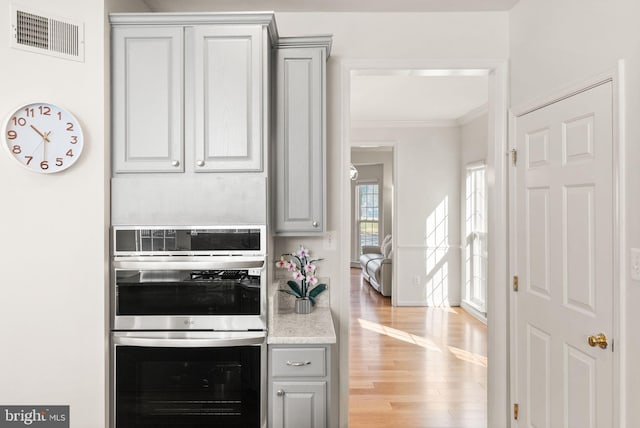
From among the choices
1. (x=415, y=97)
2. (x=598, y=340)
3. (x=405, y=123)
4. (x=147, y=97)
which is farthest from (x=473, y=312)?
(x=147, y=97)

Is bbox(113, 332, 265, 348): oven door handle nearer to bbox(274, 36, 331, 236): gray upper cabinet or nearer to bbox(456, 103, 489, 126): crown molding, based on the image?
bbox(274, 36, 331, 236): gray upper cabinet

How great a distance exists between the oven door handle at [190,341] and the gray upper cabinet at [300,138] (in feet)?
2.01

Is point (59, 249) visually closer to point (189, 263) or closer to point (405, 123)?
point (189, 263)

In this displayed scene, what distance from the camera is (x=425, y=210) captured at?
21.4 feet

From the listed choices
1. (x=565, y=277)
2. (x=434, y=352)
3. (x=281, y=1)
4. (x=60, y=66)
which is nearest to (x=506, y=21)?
(x=281, y=1)

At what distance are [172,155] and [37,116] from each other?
2.15 ft

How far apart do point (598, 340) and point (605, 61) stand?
120 cm

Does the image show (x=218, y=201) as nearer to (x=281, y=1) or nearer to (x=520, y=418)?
(x=281, y=1)

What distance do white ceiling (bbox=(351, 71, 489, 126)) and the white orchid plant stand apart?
187 cm

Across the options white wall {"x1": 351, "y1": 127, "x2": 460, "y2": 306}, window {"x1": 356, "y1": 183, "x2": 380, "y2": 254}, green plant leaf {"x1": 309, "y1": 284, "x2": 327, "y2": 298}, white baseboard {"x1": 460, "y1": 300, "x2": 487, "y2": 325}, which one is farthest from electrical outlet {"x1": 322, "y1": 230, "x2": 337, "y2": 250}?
window {"x1": 356, "y1": 183, "x2": 380, "y2": 254}

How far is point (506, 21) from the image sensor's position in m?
2.80

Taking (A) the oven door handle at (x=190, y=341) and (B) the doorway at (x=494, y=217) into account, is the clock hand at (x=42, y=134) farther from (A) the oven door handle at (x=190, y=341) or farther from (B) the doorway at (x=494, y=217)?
(B) the doorway at (x=494, y=217)

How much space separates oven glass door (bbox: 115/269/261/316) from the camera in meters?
2.24

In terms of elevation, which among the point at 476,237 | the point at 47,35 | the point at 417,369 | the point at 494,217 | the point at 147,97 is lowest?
the point at 417,369
